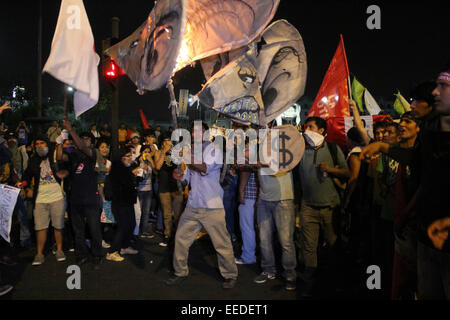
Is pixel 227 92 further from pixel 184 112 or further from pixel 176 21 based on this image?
pixel 184 112

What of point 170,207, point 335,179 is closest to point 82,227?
point 170,207

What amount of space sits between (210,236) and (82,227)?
221 centimetres

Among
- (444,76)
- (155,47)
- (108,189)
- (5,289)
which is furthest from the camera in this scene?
(108,189)

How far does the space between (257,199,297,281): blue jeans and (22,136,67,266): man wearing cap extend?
Answer: 10.2 ft

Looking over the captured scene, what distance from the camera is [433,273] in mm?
2221

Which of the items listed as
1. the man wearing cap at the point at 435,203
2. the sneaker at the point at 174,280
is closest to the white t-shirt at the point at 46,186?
the sneaker at the point at 174,280

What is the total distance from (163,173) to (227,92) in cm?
293

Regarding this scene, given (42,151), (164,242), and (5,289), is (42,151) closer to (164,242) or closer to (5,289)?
(5,289)

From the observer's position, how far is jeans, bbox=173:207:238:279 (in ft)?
13.8

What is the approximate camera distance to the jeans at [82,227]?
16.5ft

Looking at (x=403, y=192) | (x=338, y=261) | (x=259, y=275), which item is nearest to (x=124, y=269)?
(x=259, y=275)

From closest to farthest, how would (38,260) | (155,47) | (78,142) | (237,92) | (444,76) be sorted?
(444,76), (155,47), (237,92), (78,142), (38,260)

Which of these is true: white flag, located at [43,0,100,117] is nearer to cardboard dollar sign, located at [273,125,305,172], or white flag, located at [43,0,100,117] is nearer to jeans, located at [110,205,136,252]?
jeans, located at [110,205,136,252]

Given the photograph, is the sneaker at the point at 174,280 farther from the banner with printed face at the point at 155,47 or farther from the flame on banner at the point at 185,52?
the flame on banner at the point at 185,52
